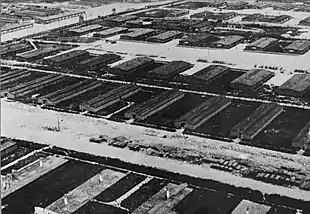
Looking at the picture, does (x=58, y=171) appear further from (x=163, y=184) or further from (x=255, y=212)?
(x=255, y=212)

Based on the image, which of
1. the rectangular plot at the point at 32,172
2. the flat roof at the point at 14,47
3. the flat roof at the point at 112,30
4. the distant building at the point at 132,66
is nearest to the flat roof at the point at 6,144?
the rectangular plot at the point at 32,172

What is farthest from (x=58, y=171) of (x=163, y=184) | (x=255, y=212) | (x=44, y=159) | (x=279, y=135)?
(x=279, y=135)

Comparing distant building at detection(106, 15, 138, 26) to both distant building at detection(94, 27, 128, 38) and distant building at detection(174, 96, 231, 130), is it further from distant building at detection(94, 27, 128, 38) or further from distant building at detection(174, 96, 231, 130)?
distant building at detection(174, 96, 231, 130)

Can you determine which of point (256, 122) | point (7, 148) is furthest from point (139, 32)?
point (7, 148)

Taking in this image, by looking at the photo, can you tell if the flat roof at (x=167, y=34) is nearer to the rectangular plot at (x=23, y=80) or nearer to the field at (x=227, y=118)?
the rectangular plot at (x=23, y=80)

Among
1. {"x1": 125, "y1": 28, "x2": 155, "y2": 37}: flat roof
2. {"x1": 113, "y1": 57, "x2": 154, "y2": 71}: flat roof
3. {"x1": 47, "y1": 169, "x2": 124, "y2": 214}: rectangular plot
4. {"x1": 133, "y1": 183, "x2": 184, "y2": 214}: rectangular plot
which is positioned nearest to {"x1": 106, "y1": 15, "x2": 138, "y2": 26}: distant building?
{"x1": 125, "y1": 28, "x2": 155, "y2": 37}: flat roof

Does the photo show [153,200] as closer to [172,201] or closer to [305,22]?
[172,201]
